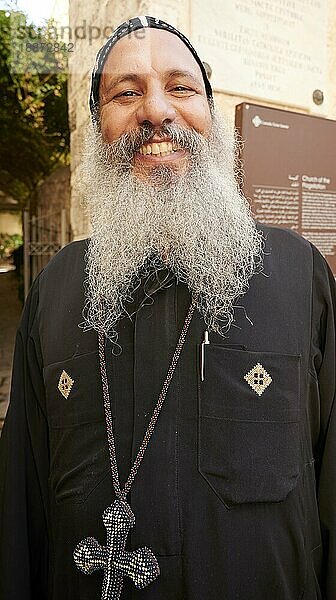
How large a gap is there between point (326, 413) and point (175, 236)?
2.12 feet

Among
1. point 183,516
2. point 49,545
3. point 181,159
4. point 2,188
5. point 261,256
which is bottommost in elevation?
point 49,545

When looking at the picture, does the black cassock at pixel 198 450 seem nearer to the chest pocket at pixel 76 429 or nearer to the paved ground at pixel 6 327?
the chest pocket at pixel 76 429

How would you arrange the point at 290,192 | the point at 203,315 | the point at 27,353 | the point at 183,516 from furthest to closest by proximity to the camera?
the point at 290,192 → the point at 27,353 → the point at 203,315 → the point at 183,516

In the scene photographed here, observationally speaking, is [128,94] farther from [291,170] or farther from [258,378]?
[291,170]

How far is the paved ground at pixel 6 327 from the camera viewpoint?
260 inches

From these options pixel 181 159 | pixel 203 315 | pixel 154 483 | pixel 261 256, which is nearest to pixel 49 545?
pixel 154 483

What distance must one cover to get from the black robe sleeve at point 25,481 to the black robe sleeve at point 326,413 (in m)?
0.81

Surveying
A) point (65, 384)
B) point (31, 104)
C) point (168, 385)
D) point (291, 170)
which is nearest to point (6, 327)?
point (31, 104)

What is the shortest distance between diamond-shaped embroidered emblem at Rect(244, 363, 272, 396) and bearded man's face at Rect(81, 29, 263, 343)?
19cm

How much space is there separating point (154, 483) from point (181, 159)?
2.89 ft

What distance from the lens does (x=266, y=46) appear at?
270 centimetres

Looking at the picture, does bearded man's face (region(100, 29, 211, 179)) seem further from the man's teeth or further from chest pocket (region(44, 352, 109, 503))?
chest pocket (region(44, 352, 109, 503))

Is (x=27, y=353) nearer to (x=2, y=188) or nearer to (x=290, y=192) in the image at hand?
(x=290, y=192)

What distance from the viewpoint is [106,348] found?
1.46 m
